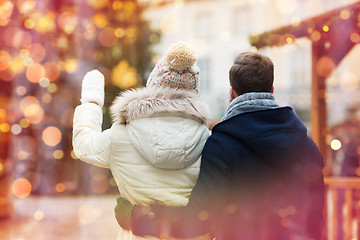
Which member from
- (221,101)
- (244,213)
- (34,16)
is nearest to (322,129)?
(244,213)

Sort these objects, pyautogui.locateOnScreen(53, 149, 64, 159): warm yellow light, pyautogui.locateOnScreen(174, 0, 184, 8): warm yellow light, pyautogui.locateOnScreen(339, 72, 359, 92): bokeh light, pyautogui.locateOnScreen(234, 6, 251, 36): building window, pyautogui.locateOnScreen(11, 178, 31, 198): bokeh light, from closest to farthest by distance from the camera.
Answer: pyautogui.locateOnScreen(11, 178, 31, 198): bokeh light → pyautogui.locateOnScreen(53, 149, 64, 159): warm yellow light → pyautogui.locateOnScreen(339, 72, 359, 92): bokeh light → pyautogui.locateOnScreen(174, 0, 184, 8): warm yellow light → pyautogui.locateOnScreen(234, 6, 251, 36): building window

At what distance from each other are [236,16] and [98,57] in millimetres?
9904

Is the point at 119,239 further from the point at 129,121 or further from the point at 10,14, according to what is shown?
the point at 10,14

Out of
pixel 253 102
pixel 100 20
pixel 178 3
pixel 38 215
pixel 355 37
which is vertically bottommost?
pixel 38 215

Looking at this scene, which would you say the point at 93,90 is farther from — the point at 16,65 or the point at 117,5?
the point at 117,5

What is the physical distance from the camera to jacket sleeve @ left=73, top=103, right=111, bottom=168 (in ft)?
5.63

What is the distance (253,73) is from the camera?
177 centimetres

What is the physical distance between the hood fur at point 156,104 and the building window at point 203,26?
16.5m

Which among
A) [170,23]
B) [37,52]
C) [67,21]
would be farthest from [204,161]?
[170,23]

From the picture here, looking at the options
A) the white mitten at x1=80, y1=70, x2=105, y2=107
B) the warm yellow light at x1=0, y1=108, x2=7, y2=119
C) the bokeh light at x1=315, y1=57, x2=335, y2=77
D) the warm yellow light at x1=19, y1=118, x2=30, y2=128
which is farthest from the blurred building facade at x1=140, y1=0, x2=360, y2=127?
the white mitten at x1=80, y1=70, x2=105, y2=107

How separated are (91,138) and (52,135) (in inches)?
320

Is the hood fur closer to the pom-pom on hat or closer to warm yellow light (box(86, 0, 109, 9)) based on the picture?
the pom-pom on hat

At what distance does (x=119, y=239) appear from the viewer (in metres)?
1.81

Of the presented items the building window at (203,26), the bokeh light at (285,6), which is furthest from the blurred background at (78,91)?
the building window at (203,26)
